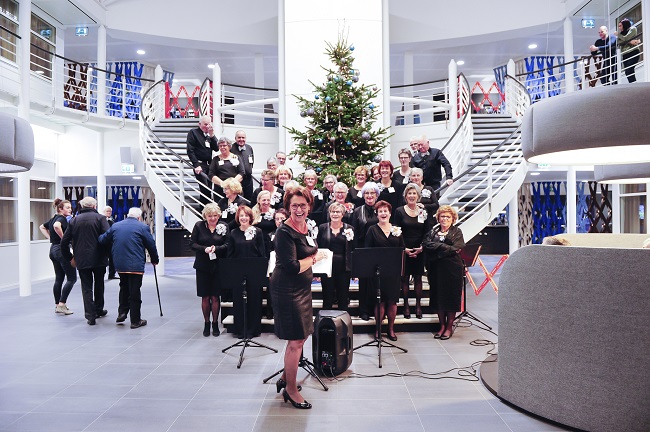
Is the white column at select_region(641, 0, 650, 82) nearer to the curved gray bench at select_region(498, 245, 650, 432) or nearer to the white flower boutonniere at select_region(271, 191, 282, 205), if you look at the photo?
the white flower boutonniere at select_region(271, 191, 282, 205)

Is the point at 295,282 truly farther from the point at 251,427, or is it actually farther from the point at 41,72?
the point at 41,72

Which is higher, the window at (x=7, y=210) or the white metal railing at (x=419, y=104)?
the white metal railing at (x=419, y=104)

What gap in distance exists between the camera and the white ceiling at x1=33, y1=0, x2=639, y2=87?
13.3 metres

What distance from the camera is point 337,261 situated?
20.3 feet

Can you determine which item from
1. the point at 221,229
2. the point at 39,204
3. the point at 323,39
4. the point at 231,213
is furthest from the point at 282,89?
the point at 39,204

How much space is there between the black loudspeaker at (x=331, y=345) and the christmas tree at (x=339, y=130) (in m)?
2.83

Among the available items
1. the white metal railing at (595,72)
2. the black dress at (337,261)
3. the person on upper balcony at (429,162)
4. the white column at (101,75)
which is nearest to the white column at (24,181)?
the white column at (101,75)

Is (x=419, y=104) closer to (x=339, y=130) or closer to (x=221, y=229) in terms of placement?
(x=339, y=130)

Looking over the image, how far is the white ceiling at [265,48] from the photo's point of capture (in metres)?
13.3

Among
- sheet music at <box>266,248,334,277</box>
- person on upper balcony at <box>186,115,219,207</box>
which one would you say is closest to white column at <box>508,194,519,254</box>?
person on upper balcony at <box>186,115,219,207</box>

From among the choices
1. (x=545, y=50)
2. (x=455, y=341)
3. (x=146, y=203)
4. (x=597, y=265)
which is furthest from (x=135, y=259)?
(x=545, y=50)

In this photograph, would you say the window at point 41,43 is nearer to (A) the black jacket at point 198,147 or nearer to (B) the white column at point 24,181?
(B) the white column at point 24,181

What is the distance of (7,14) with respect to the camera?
1178cm

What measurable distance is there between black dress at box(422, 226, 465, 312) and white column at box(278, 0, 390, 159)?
5190mm
